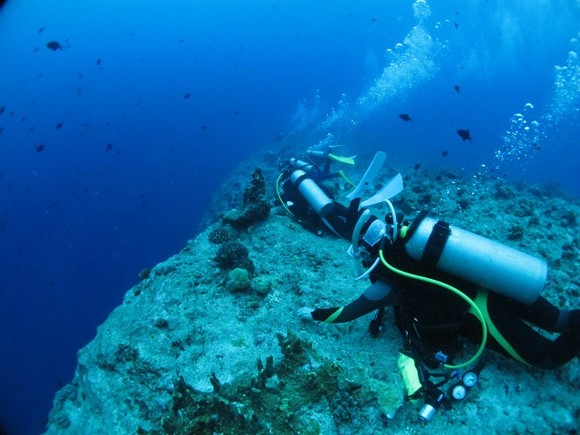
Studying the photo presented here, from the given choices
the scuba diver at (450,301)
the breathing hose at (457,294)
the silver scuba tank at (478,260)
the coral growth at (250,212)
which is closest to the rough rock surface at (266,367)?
the scuba diver at (450,301)

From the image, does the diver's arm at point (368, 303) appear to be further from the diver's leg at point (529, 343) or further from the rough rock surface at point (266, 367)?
the diver's leg at point (529, 343)

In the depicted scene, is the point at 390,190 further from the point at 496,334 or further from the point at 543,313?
the point at 543,313

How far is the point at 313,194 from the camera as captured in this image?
25.5ft

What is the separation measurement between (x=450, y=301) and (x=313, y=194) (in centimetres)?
466

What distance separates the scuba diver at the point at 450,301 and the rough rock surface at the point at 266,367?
290mm

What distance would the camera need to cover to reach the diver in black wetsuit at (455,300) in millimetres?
3305

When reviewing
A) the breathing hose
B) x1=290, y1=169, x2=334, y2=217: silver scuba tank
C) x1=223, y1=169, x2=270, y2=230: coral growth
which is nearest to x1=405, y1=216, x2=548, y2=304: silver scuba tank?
the breathing hose

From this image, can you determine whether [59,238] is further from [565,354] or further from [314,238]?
[565,354]

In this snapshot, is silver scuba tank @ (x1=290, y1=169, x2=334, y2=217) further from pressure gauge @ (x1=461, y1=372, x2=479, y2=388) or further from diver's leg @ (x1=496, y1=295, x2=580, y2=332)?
pressure gauge @ (x1=461, y1=372, x2=479, y2=388)

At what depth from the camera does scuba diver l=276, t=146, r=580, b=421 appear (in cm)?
332

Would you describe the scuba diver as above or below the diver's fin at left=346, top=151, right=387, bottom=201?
below

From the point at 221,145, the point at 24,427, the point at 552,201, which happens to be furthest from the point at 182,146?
the point at 552,201

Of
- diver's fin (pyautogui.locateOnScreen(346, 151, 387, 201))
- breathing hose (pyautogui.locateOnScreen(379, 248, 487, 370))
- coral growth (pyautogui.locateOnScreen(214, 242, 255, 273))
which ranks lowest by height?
coral growth (pyautogui.locateOnScreen(214, 242, 255, 273))

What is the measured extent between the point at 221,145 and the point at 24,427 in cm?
3709
